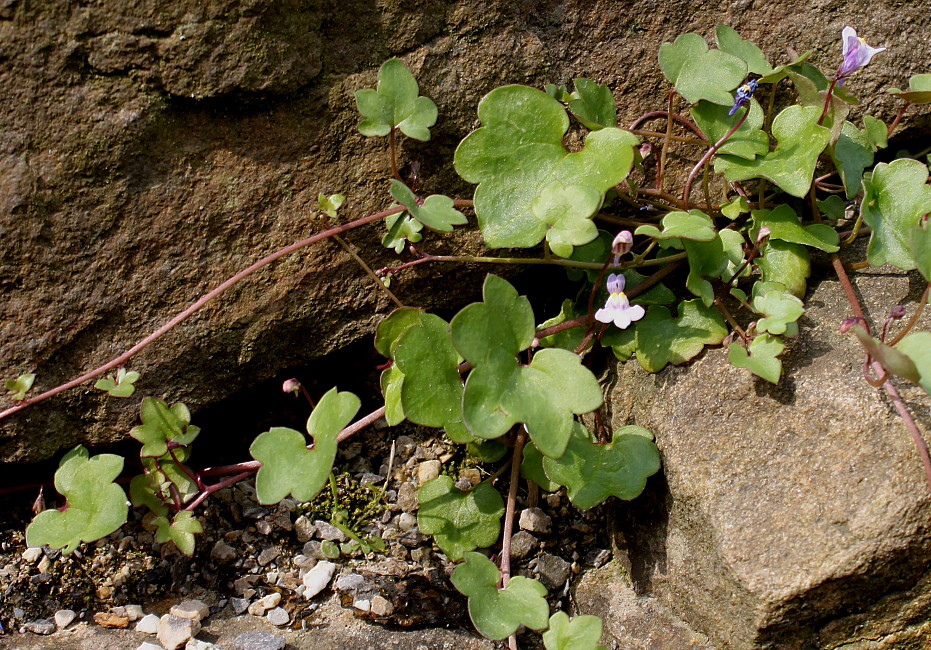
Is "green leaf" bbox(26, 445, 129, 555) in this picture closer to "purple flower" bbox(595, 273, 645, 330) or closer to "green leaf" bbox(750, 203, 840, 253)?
"purple flower" bbox(595, 273, 645, 330)

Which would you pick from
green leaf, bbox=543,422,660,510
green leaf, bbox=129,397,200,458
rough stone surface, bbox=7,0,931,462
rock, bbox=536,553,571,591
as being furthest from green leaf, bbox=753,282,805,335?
green leaf, bbox=129,397,200,458

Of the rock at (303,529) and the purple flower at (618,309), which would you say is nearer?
the purple flower at (618,309)

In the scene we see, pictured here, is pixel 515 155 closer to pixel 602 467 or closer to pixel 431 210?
pixel 431 210

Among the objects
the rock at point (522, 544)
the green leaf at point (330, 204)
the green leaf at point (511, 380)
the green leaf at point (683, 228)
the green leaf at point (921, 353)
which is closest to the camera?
the green leaf at point (921, 353)

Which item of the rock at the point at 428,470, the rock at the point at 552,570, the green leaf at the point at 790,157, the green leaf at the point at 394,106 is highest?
the green leaf at the point at 394,106

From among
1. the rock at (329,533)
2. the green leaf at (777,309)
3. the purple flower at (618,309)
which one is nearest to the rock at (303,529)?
the rock at (329,533)

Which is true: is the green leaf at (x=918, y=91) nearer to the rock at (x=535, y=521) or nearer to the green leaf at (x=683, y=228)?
the green leaf at (x=683, y=228)

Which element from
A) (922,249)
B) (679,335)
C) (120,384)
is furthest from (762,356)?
(120,384)
